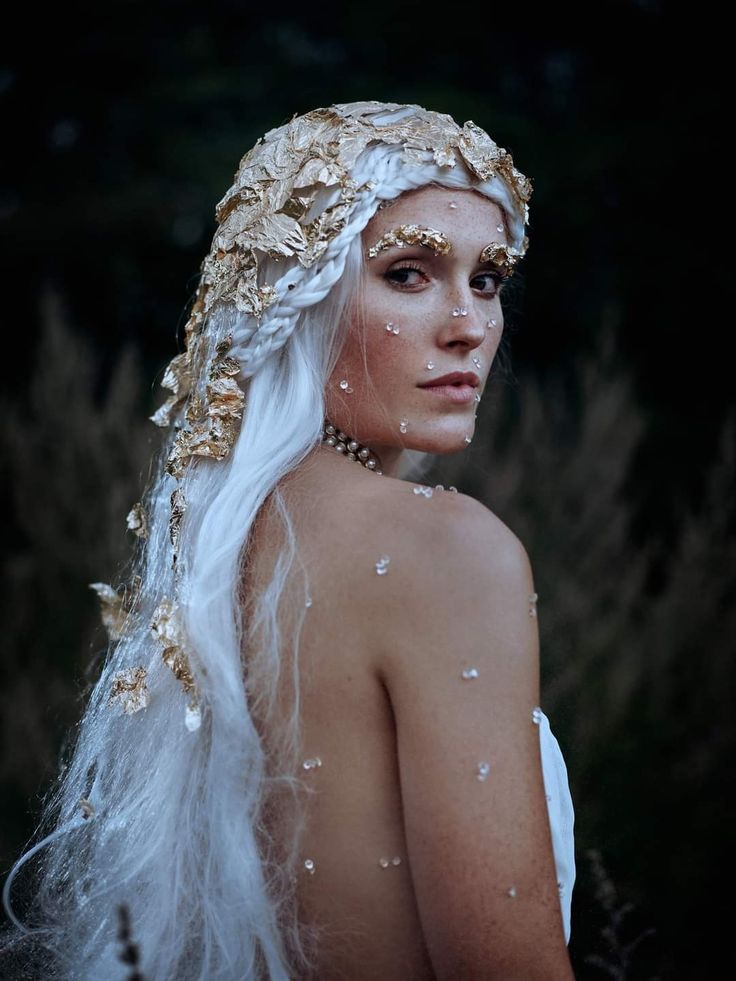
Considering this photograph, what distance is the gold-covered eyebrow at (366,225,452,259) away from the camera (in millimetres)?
1541

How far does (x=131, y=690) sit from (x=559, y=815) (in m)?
0.66

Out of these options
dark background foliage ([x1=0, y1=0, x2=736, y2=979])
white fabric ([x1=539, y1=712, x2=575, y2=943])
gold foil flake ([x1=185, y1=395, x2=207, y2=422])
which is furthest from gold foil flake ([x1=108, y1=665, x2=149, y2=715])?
dark background foliage ([x1=0, y1=0, x2=736, y2=979])

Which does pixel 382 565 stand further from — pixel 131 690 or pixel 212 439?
pixel 131 690

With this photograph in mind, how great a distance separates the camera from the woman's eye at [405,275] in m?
1.58

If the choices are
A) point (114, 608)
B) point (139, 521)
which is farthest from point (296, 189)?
point (114, 608)

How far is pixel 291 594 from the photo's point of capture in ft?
4.62

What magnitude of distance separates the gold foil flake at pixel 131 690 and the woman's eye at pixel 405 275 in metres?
0.71

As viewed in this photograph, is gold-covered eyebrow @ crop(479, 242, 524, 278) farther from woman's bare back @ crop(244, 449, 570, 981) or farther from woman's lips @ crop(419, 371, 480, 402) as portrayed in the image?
woman's bare back @ crop(244, 449, 570, 981)

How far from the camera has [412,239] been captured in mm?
1541

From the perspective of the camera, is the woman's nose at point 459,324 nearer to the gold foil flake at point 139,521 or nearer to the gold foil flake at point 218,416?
the gold foil flake at point 218,416

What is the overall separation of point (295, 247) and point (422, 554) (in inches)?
21.0

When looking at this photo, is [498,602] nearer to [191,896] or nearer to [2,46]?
[191,896]

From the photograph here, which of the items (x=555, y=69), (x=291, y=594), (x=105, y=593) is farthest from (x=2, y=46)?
(x=291, y=594)

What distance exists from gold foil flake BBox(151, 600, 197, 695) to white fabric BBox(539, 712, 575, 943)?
503mm
